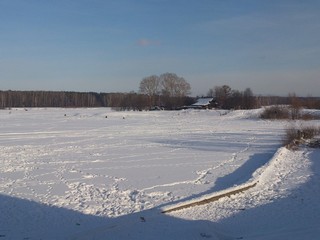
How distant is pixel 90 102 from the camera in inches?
6545

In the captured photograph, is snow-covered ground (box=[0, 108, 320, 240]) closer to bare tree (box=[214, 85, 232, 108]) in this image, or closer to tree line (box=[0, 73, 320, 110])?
tree line (box=[0, 73, 320, 110])

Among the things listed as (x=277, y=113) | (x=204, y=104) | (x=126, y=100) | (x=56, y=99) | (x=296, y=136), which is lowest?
(x=296, y=136)

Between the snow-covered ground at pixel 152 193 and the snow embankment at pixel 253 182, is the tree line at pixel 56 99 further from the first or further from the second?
the snow embankment at pixel 253 182

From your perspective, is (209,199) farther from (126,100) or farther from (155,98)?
(155,98)

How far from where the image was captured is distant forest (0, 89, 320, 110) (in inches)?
3654

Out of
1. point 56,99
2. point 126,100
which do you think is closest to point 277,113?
point 126,100

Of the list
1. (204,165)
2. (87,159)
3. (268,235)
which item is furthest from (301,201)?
(87,159)

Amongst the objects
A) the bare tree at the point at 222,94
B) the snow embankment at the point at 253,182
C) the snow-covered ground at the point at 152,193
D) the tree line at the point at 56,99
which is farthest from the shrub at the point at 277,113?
the tree line at the point at 56,99

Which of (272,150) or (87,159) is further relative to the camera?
(272,150)

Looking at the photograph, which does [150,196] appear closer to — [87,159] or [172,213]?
[172,213]

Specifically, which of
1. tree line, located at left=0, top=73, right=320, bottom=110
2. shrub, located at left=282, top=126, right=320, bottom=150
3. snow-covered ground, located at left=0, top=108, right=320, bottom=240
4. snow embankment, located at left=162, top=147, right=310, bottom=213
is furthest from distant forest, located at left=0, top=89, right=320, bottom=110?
snow-covered ground, located at left=0, top=108, right=320, bottom=240

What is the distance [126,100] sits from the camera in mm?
106125

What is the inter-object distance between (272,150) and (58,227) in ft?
53.4

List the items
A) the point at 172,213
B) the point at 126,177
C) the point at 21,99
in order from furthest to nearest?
the point at 21,99 → the point at 126,177 → the point at 172,213
